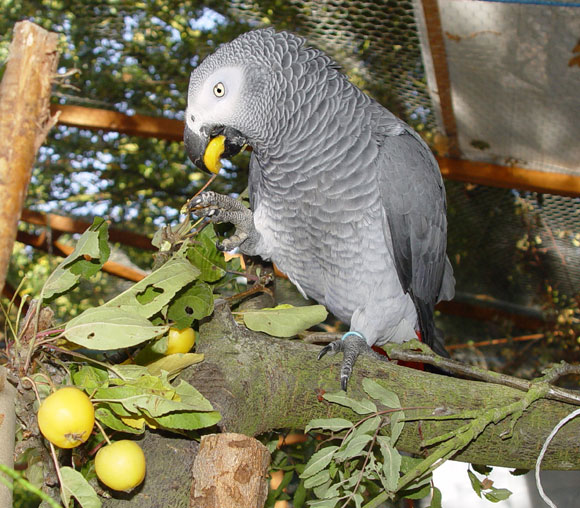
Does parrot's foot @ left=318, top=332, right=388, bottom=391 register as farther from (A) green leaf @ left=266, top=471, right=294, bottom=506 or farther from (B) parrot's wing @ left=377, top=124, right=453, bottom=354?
(A) green leaf @ left=266, top=471, right=294, bottom=506

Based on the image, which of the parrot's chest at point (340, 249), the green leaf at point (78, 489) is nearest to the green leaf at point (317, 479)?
the green leaf at point (78, 489)

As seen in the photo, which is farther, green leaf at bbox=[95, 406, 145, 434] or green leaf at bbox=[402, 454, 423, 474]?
green leaf at bbox=[402, 454, 423, 474]

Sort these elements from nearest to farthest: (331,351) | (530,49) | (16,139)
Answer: (16,139) < (331,351) < (530,49)

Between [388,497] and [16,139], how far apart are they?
0.78 meters

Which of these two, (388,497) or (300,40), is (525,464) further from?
(300,40)

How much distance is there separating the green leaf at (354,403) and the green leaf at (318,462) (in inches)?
3.1

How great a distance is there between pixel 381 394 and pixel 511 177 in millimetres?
1707

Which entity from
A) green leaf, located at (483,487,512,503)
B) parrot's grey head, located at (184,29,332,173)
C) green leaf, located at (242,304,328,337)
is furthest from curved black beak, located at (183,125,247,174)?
green leaf, located at (483,487,512,503)

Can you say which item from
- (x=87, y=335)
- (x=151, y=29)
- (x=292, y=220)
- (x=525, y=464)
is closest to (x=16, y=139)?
(x=87, y=335)

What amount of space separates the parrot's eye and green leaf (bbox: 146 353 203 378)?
68 centimetres

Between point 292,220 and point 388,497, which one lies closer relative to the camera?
point 388,497

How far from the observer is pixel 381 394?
0.93m

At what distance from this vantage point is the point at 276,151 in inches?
53.8

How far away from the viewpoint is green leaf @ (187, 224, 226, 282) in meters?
1.08
